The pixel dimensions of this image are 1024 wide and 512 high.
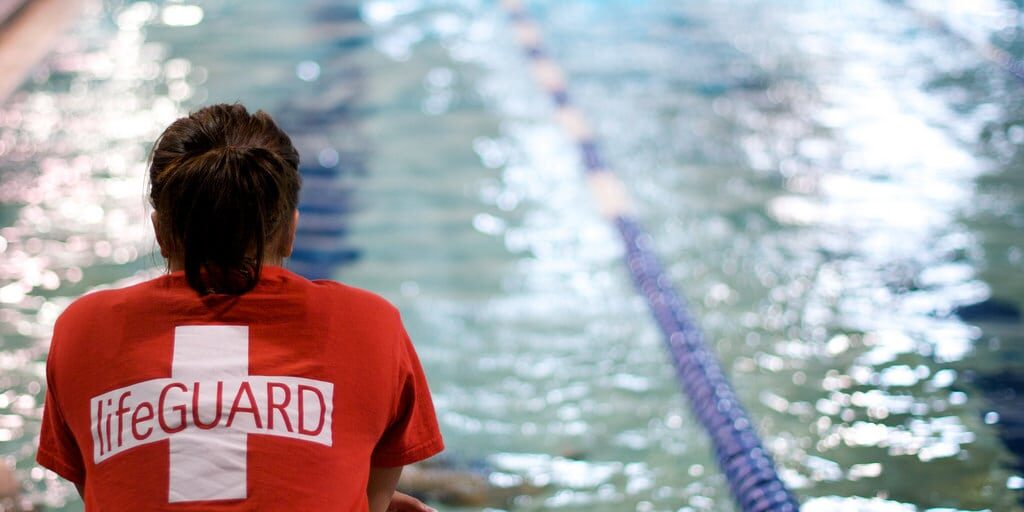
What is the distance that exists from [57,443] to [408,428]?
1.40 feet

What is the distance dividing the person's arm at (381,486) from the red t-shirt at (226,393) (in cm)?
9

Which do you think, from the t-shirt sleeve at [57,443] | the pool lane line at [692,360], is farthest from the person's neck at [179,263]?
the pool lane line at [692,360]

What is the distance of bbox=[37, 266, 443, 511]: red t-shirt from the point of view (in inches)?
41.9

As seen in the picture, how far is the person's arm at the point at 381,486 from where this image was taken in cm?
127

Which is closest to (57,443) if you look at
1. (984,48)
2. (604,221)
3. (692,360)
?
(692,360)

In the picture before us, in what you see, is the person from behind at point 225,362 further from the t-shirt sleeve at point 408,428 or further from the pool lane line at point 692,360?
the pool lane line at point 692,360

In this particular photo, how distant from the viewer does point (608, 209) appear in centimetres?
352

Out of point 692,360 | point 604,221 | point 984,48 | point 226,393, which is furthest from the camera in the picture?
point 984,48

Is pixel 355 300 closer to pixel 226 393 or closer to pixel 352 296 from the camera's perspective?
pixel 352 296

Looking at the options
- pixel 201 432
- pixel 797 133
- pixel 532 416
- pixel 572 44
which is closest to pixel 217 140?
pixel 201 432

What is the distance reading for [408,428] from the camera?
1.23m

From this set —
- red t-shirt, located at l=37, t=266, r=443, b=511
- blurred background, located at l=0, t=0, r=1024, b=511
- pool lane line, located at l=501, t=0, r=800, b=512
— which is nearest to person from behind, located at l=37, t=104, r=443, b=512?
red t-shirt, located at l=37, t=266, r=443, b=511

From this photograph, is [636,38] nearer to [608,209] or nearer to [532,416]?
[608,209]

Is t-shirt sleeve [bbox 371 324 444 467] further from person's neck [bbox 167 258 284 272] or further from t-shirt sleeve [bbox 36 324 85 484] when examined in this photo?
t-shirt sleeve [bbox 36 324 85 484]
